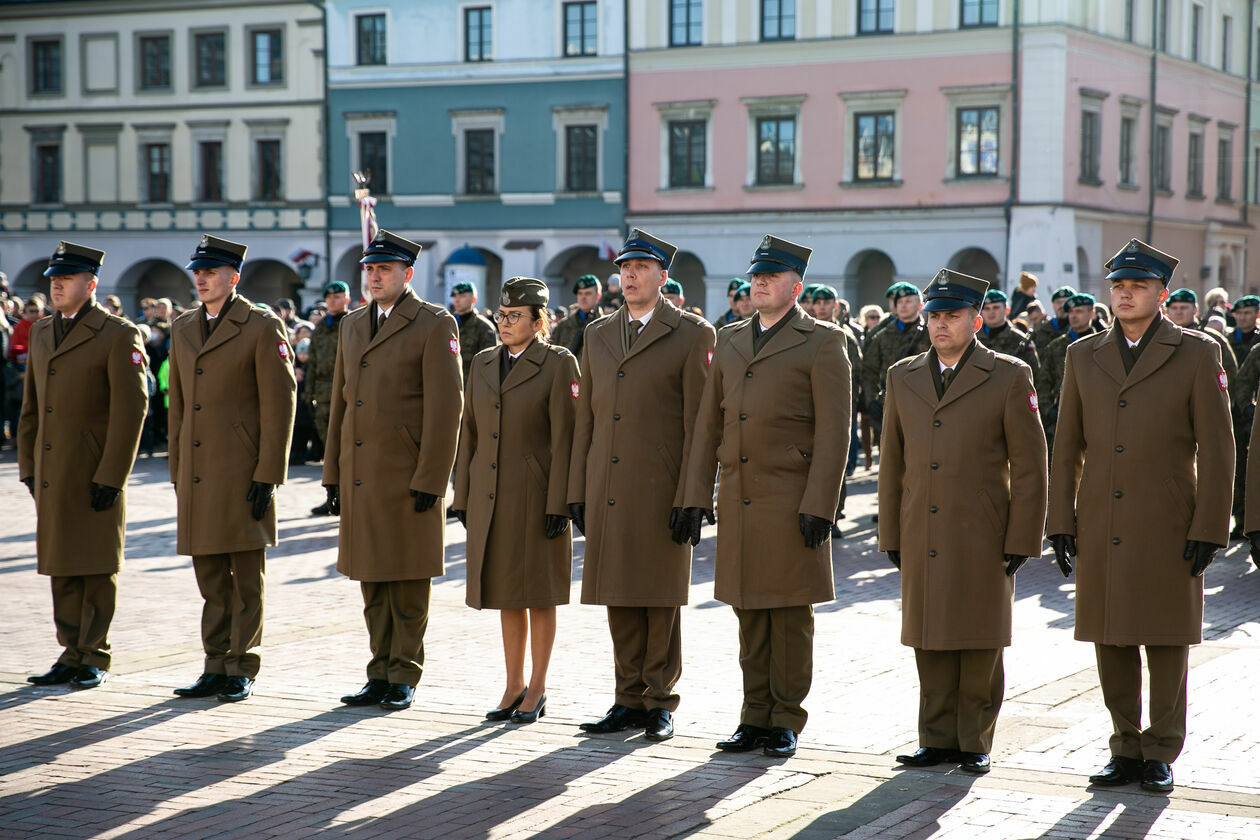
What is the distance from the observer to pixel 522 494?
7.87 m

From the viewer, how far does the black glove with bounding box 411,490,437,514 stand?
8.18m

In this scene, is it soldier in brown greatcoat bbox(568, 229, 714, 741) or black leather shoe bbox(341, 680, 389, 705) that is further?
black leather shoe bbox(341, 680, 389, 705)

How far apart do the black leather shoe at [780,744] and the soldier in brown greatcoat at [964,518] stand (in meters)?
0.47

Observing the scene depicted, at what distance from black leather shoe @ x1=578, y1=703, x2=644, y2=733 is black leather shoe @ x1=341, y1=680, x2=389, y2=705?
110 centimetres

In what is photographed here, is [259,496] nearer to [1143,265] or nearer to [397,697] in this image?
[397,697]

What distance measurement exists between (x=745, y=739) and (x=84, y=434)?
3952mm

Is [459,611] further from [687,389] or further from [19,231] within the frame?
[19,231]

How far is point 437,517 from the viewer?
8.34m

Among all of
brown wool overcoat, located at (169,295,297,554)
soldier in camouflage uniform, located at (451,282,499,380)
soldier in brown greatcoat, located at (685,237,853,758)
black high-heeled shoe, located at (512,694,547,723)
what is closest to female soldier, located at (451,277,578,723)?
black high-heeled shoe, located at (512,694,547,723)

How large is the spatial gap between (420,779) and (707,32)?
117ft

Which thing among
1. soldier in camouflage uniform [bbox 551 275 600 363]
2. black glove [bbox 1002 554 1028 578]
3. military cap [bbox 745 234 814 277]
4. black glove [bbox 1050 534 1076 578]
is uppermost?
military cap [bbox 745 234 814 277]

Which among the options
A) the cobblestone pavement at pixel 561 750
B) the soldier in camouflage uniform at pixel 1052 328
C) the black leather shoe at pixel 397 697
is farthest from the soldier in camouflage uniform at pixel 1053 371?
the black leather shoe at pixel 397 697

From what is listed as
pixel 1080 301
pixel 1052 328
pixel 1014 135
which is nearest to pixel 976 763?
pixel 1080 301

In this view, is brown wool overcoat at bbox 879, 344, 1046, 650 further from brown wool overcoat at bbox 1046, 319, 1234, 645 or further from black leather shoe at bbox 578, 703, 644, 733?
black leather shoe at bbox 578, 703, 644, 733
